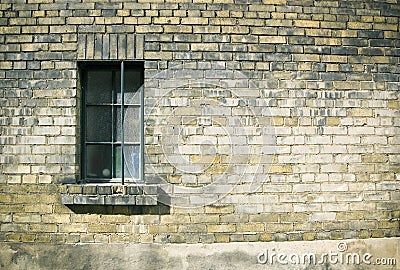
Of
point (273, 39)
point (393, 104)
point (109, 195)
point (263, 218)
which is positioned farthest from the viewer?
point (393, 104)

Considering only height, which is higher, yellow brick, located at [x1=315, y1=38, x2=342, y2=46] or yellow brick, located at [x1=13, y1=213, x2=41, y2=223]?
yellow brick, located at [x1=315, y1=38, x2=342, y2=46]

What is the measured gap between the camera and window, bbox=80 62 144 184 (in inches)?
215

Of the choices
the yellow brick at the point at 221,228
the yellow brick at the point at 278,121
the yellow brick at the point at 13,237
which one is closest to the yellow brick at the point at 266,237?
the yellow brick at the point at 221,228

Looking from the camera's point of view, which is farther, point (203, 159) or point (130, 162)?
point (130, 162)

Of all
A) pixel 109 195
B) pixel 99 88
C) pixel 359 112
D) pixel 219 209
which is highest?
pixel 99 88

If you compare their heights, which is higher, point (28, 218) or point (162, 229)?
point (28, 218)

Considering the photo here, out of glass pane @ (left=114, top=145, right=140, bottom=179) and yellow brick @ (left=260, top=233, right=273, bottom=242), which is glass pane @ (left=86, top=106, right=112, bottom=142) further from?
yellow brick @ (left=260, top=233, right=273, bottom=242)

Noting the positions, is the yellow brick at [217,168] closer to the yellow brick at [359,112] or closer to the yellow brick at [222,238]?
the yellow brick at [222,238]

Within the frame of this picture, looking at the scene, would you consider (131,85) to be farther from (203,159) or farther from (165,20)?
(203,159)

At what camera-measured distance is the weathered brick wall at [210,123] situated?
5281 millimetres

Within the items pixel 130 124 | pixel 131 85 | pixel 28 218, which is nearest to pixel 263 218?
pixel 130 124

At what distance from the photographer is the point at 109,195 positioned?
17.1ft

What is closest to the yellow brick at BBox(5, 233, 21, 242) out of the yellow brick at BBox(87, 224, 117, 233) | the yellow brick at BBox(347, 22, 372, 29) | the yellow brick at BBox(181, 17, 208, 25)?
the yellow brick at BBox(87, 224, 117, 233)

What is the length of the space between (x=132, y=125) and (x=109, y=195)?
833 mm
